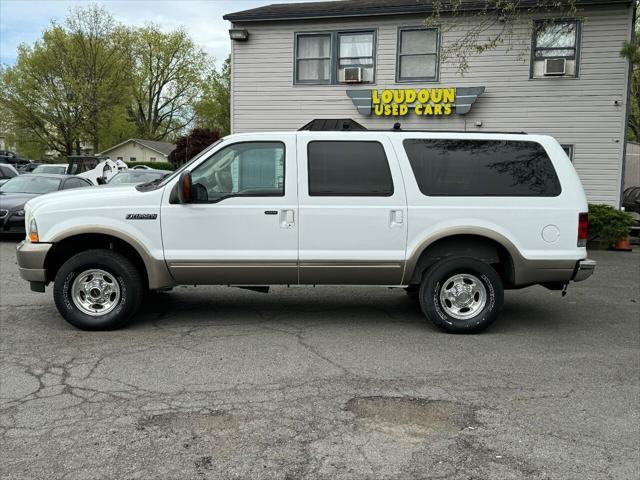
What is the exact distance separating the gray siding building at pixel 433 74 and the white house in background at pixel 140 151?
155ft

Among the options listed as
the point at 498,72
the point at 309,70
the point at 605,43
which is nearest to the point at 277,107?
the point at 309,70

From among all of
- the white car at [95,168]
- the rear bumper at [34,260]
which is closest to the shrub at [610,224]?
the rear bumper at [34,260]

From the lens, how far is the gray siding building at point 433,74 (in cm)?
1445

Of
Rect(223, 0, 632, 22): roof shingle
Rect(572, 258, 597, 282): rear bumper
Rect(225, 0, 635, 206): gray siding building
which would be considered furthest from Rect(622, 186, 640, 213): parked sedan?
Rect(572, 258, 597, 282): rear bumper

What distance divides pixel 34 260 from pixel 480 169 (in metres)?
4.59

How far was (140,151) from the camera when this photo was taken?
64125 millimetres

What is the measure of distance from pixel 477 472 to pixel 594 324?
414 cm

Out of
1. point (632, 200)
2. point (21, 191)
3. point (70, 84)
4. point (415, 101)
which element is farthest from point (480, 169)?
point (70, 84)

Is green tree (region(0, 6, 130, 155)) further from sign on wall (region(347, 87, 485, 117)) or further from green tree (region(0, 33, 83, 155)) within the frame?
sign on wall (region(347, 87, 485, 117))

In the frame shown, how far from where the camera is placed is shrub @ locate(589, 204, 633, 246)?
13164 millimetres

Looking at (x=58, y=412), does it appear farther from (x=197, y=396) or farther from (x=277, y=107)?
(x=277, y=107)

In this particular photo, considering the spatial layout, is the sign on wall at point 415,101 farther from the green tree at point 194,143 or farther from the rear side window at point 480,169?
the green tree at point 194,143

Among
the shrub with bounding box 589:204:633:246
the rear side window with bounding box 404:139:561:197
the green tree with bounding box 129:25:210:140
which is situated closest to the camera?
the rear side window with bounding box 404:139:561:197

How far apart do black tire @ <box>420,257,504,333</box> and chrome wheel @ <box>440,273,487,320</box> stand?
2cm
